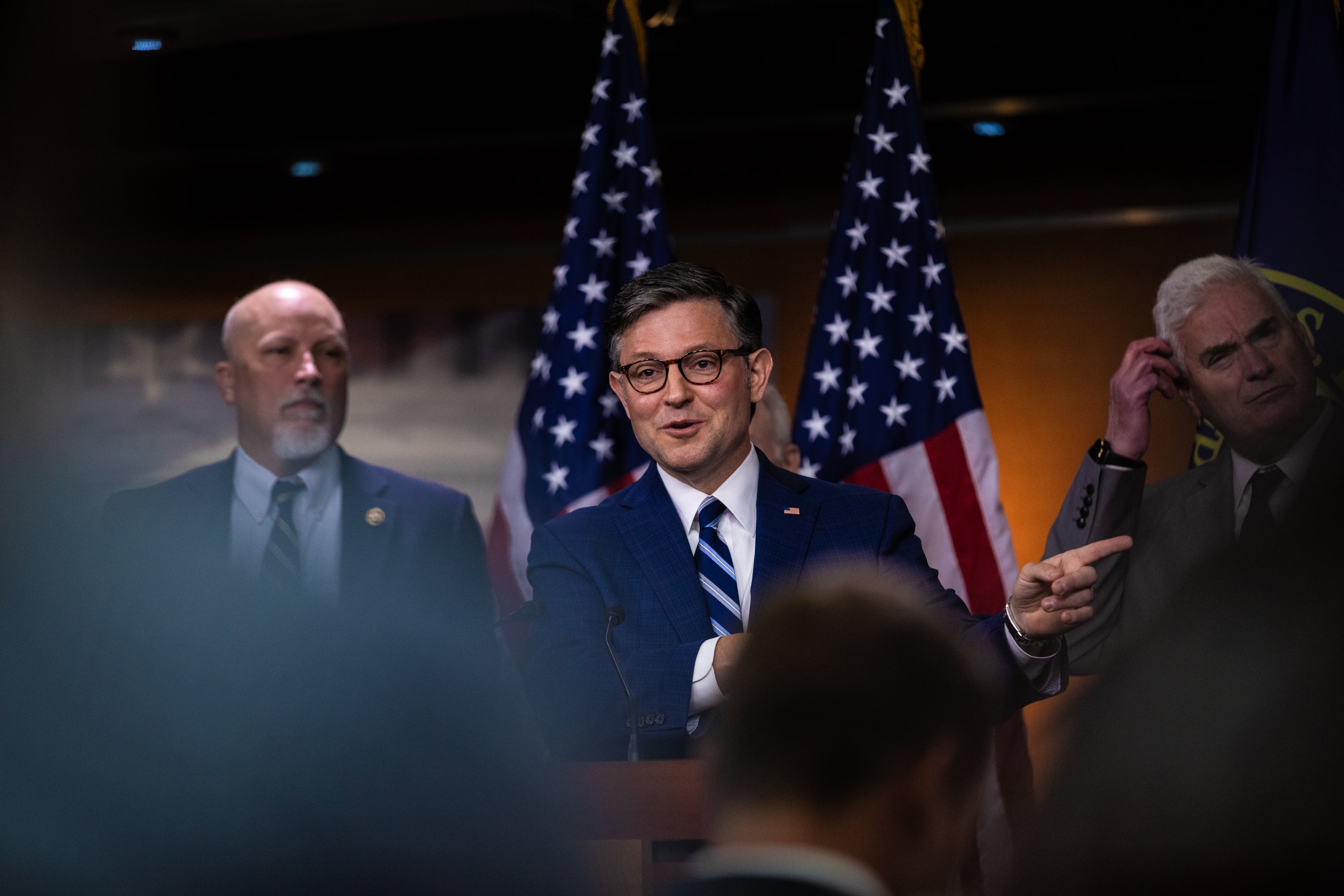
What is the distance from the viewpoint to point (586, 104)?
545cm

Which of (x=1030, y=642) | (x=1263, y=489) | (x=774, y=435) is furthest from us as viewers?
(x=774, y=435)

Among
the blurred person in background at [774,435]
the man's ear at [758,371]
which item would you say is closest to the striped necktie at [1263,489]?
the man's ear at [758,371]

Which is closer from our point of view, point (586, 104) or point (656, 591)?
point (656, 591)

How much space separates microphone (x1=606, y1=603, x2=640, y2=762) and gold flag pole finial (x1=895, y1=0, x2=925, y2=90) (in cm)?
236

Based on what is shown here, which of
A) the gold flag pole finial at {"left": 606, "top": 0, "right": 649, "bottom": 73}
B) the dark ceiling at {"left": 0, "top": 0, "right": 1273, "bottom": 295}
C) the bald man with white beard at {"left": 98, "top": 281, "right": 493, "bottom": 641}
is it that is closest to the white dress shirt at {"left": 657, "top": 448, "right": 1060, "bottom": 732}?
the bald man with white beard at {"left": 98, "top": 281, "right": 493, "bottom": 641}

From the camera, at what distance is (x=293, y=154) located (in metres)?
5.83

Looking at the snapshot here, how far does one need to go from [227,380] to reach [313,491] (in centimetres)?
49

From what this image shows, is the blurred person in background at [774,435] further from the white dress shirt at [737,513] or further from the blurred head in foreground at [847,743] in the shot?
the blurred head in foreground at [847,743]

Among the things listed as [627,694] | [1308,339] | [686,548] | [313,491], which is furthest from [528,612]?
[1308,339]

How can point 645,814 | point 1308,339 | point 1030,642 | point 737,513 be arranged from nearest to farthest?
point 645,814, point 1030,642, point 737,513, point 1308,339

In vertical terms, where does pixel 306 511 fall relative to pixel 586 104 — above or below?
below

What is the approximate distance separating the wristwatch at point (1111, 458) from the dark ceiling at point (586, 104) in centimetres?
217

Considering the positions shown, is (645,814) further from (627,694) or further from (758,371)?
(758,371)

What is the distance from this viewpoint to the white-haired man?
2990mm
